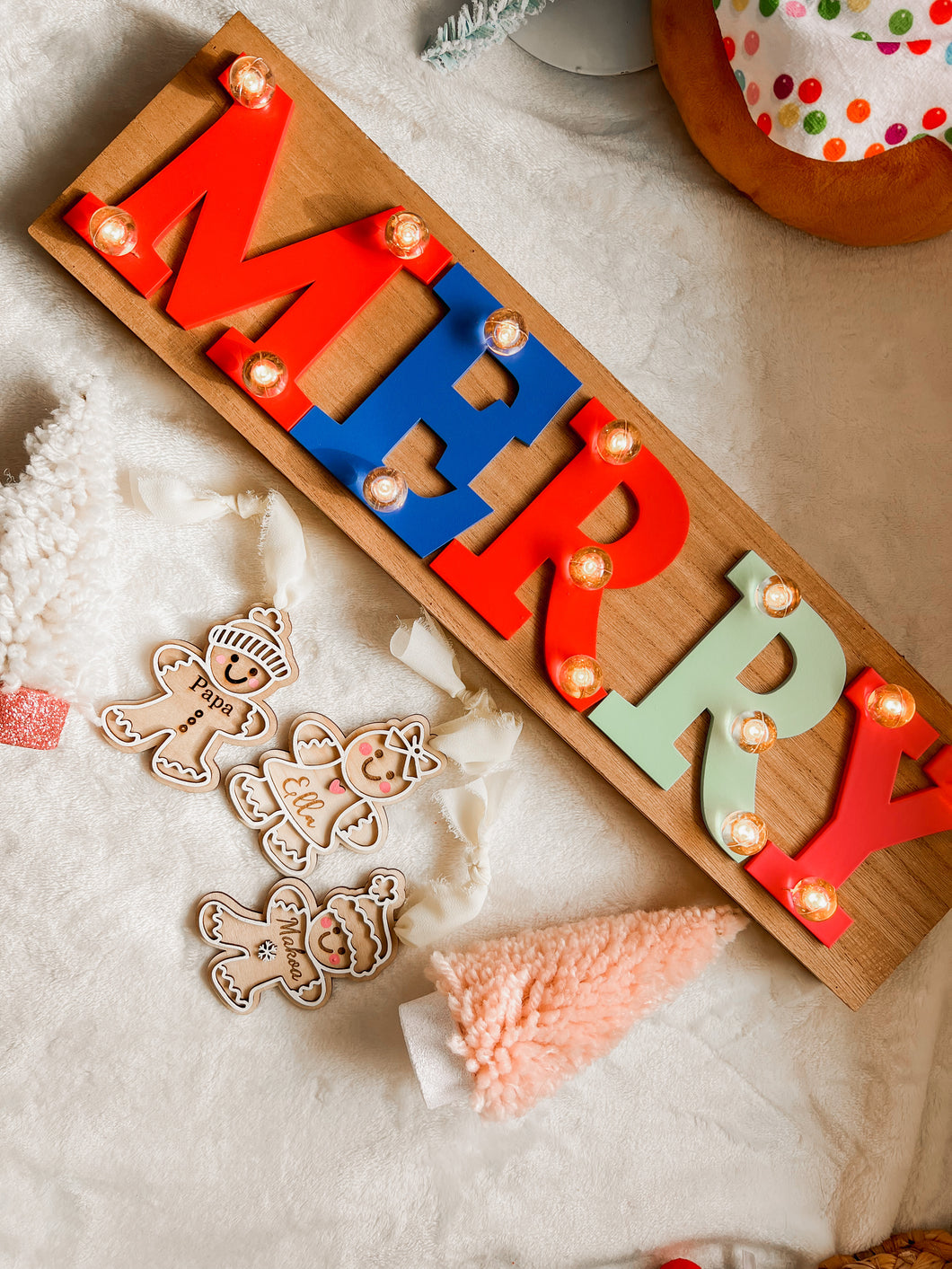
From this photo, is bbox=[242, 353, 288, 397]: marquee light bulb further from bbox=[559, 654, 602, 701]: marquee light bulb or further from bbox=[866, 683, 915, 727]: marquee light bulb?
bbox=[866, 683, 915, 727]: marquee light bulb

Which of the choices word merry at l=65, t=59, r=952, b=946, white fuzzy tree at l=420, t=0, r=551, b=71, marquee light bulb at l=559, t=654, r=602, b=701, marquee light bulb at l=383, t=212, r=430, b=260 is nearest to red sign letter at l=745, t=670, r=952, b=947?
word merry at l=65, t=59, r=952, b=946

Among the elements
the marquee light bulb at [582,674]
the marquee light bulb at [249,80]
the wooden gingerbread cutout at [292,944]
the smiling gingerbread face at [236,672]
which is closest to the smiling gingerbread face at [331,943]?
the wooden gingerbread cutout at [292,944]

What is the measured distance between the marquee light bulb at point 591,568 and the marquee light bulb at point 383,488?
0.63ft

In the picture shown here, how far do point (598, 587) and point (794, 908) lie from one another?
404mm

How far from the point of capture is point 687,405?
0.98 meters

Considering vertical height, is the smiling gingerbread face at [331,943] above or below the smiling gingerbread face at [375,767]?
below

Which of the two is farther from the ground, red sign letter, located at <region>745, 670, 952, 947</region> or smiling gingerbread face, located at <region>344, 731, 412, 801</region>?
red sign letter, located at <region>745, 670, 952, 947</region>

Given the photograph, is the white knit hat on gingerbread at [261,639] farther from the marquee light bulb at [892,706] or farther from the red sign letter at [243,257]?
the marquee light bulb at [892,706]

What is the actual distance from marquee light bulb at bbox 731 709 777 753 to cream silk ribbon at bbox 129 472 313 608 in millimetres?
494

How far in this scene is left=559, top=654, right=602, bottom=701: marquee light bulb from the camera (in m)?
0.86

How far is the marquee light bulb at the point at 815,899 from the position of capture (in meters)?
0.88

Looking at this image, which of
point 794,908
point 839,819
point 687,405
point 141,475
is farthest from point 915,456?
point 141,475

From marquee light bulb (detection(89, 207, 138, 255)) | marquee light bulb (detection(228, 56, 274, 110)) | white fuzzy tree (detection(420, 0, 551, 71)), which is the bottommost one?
marquee light bulb (detection(89, 207, 138, 255))

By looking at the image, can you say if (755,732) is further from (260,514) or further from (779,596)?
(260,514)
